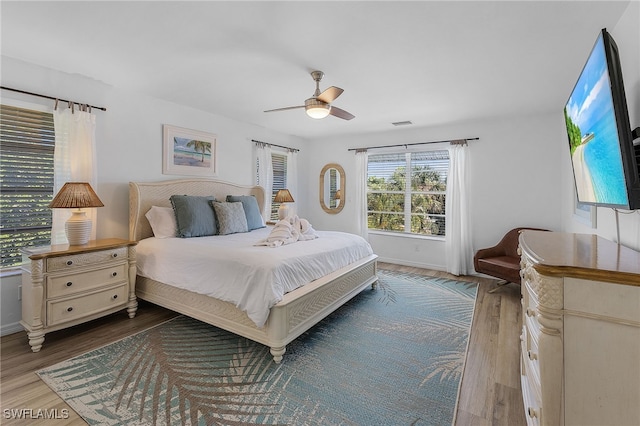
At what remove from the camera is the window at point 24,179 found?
2652 mm

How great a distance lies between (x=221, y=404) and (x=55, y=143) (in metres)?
2.94

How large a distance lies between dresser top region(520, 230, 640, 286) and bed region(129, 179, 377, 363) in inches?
66.3

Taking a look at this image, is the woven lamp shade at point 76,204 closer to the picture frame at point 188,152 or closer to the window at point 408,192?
the picture frame at point 188,152

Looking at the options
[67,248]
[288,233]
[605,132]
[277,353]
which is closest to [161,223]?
[67,248]

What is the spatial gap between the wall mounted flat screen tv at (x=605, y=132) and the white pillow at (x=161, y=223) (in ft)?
12.4

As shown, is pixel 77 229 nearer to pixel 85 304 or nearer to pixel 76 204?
pixel 76 204

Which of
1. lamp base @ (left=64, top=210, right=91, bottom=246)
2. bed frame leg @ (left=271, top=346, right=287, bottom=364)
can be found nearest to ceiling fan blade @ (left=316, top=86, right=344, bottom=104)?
bed frame leg @ (left=271, top=346, right=287, bottom=364)

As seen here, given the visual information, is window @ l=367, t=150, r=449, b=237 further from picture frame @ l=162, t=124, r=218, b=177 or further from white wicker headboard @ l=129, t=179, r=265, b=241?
picture frame @ l=162, t=124, r=218, b=177

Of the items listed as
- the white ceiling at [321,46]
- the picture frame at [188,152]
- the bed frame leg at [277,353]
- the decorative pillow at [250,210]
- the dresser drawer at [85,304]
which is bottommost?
the bed frame leg at [277,353]

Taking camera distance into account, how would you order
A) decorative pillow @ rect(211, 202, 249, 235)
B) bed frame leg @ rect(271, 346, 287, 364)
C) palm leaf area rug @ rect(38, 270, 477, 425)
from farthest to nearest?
decorative pillow @ rect(211, 202, 249, 235) < bed frame leg @ rect(271, 346, 287, 364) < palm leaf area rug @ rect(38, 270, 477, 425)

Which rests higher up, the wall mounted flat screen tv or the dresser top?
the wall mounted flat screen tv

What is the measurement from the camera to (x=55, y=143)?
2873mm

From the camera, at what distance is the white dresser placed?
3.51 ft

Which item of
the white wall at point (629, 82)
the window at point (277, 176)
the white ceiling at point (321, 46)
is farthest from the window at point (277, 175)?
the white wall at point (629, 82)
